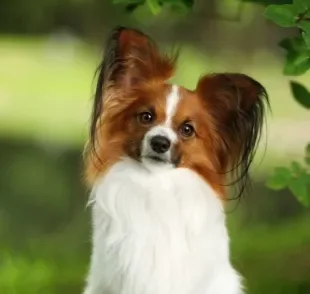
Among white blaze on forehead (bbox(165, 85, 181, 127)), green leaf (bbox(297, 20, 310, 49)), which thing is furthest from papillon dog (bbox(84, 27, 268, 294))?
green leaf (bbox(297, 20, 310, 49))

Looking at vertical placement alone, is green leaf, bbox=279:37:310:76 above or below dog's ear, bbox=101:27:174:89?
above

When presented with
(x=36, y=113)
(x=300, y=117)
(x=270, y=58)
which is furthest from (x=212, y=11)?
(x=36, y=113)

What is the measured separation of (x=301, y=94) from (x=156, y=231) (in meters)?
0.43

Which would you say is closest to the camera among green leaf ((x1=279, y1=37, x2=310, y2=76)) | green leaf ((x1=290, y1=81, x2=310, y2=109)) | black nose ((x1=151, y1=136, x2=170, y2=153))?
black nose ((x1=151, y1=136, x2=170, y2=153))

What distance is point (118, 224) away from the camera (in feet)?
3.48

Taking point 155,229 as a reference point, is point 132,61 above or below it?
above

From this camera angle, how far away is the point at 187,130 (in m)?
1.05

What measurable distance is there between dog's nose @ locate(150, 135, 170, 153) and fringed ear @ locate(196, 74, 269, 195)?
0.32 ft

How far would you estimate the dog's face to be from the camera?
104cm

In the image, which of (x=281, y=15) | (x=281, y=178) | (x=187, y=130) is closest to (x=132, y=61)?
(x=187, y=130)

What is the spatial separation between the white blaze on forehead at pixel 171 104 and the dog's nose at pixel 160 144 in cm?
4

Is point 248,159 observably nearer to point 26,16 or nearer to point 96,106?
point 96,106

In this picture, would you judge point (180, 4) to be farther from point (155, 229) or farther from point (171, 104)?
point (155, 229)

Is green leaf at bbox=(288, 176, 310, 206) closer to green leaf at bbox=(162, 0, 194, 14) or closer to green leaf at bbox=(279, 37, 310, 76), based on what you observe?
green leaf at bbox=(279, 37, 310, 76)
